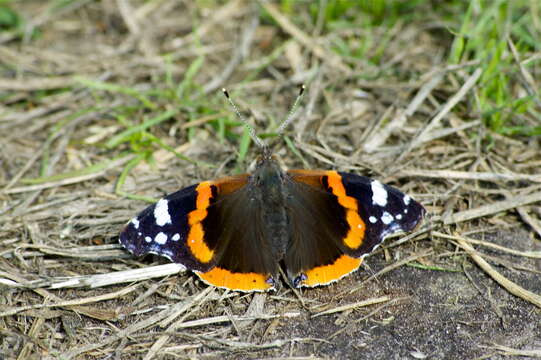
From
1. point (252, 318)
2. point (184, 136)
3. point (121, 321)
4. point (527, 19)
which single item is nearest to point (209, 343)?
point (252, 318)

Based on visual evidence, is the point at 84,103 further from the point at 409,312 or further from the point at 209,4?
the point at 409,312

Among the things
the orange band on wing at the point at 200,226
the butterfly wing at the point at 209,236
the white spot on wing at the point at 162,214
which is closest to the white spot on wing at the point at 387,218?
the butterfly wing at the point at 209,236

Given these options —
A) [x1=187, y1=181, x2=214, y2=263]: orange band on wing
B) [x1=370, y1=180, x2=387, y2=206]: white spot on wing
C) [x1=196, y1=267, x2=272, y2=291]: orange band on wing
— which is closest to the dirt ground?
[x1=196, y1=267, x2=272, y2=291]: orange band on wing

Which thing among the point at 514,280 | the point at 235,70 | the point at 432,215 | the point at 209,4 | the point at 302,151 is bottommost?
the point at 514,280

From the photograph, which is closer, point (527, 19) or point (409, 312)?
point (409, 312)

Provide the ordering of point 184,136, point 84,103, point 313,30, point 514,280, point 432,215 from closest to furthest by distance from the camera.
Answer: point 514,280, point 432,215, point 184,136, point 84,103, point 313,30

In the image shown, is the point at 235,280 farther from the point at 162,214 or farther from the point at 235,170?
the point at 235,170

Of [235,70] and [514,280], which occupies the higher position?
[235,70]
